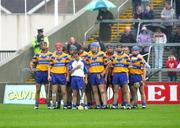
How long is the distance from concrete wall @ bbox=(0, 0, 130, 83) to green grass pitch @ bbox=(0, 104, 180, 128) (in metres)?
10.2

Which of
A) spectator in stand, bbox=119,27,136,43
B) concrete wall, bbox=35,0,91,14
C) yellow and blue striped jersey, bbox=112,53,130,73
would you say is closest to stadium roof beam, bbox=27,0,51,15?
concrete wall, bbox=35,0,91,14

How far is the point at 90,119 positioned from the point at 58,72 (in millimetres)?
7082

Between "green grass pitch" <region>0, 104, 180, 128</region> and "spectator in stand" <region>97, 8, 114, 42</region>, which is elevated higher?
"spectator in stand" <region>97, 8, 114, 42</region>

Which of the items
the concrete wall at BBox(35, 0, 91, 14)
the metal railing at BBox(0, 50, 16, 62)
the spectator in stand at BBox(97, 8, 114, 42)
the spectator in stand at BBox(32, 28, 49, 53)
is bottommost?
the metal railing at BBox(0, 50, 16, 62)

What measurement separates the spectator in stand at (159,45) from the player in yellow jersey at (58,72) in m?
7.84

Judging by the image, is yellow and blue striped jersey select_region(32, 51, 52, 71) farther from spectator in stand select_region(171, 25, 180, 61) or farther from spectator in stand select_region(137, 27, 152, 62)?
spectator in stand select_region(171, 25, 180, 61)

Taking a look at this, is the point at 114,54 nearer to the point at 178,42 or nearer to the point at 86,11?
the point at 178,42

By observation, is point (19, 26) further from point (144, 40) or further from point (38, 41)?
point (144, 40)

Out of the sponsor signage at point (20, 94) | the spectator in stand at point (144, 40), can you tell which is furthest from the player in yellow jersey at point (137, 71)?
the spectator in stand at point (144, 40)

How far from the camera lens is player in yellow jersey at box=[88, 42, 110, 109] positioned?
Result: 32.8 m

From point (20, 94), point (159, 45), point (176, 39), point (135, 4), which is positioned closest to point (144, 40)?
point (159, 45)

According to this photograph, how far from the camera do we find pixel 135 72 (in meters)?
33.0

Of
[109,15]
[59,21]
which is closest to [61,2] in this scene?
[59,21]

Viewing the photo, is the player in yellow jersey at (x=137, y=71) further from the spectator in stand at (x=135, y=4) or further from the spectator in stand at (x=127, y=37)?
the spectator in stand at (x=135, y=4)
